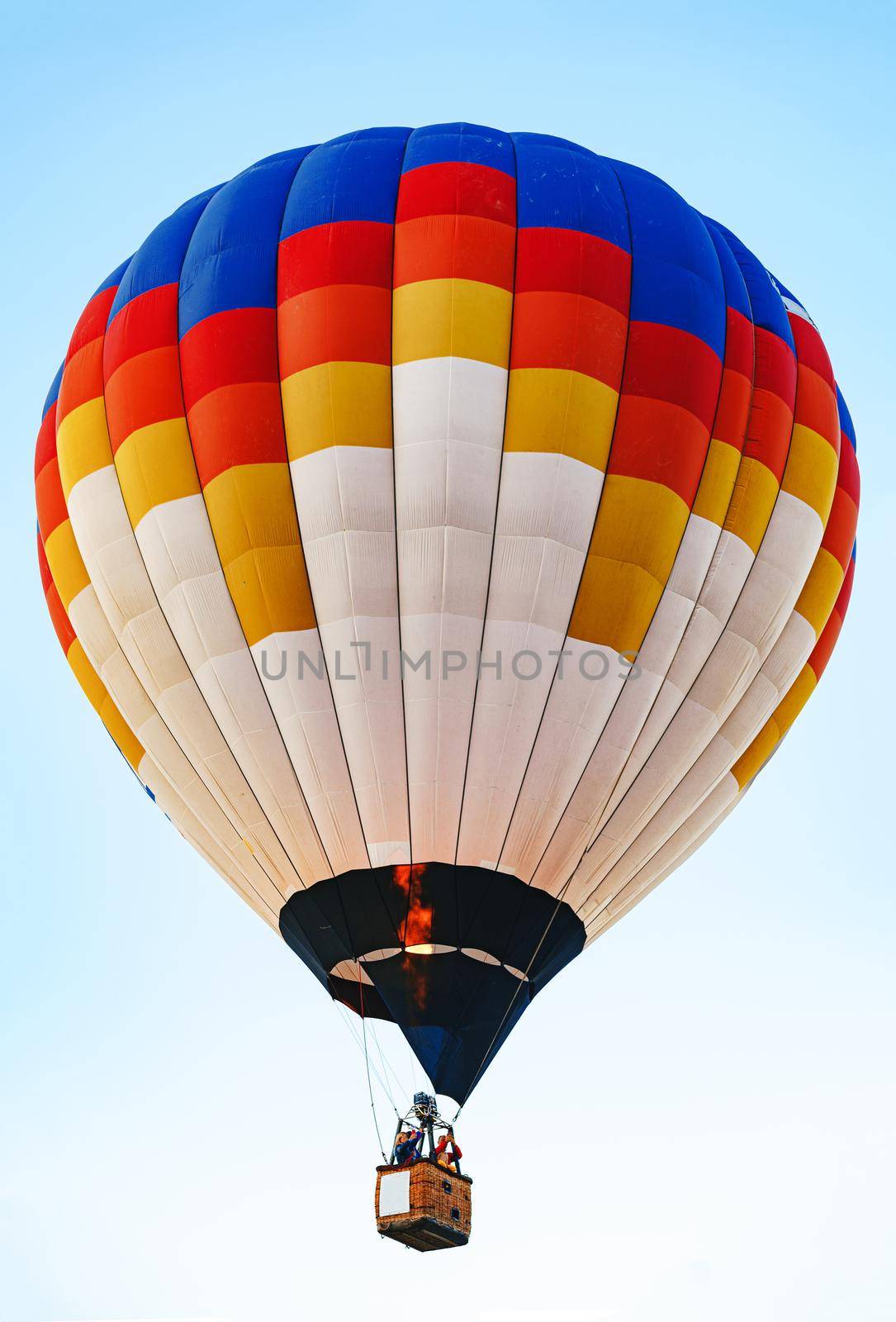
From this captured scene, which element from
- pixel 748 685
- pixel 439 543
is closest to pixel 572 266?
pixel 439 543

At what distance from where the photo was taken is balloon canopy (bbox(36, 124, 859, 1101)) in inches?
394

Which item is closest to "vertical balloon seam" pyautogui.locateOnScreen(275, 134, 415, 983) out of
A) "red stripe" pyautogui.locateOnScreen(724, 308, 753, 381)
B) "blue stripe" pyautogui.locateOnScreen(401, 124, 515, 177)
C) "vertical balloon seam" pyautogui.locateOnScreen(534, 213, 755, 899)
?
"vertical balloon seam" pyautogui.locateOnScreen(534, 213, 755, 899)

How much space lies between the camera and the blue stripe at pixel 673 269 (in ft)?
34.7

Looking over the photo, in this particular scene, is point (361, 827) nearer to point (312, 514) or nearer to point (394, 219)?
point (312, 514)

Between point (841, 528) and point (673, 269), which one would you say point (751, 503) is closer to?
point (841, 528)

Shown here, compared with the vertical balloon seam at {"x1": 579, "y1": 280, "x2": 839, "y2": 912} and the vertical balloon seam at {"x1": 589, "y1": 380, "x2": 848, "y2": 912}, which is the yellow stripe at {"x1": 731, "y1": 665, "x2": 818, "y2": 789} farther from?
the vertical balloon seam at {"x1": 579, "y1": 280, "x2": 839, "y2": 912}

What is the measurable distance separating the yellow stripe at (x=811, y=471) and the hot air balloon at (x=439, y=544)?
0.10ft

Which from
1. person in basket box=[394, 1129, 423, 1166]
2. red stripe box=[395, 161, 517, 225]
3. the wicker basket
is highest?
red stripe box=[395, 161, 517, 225]

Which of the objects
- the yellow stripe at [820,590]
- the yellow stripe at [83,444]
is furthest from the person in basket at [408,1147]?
the yellow stripe at [83,444]

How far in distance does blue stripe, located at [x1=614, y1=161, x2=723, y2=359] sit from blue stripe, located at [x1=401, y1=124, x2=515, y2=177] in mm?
838

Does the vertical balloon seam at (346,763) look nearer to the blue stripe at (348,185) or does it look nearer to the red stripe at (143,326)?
the blue stripe at (348,185)

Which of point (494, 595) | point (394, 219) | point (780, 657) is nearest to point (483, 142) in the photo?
point (394, 219)

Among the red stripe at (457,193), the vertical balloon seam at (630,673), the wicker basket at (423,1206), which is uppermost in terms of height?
the red stripe at (457,193)

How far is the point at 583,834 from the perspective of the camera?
406 inches
